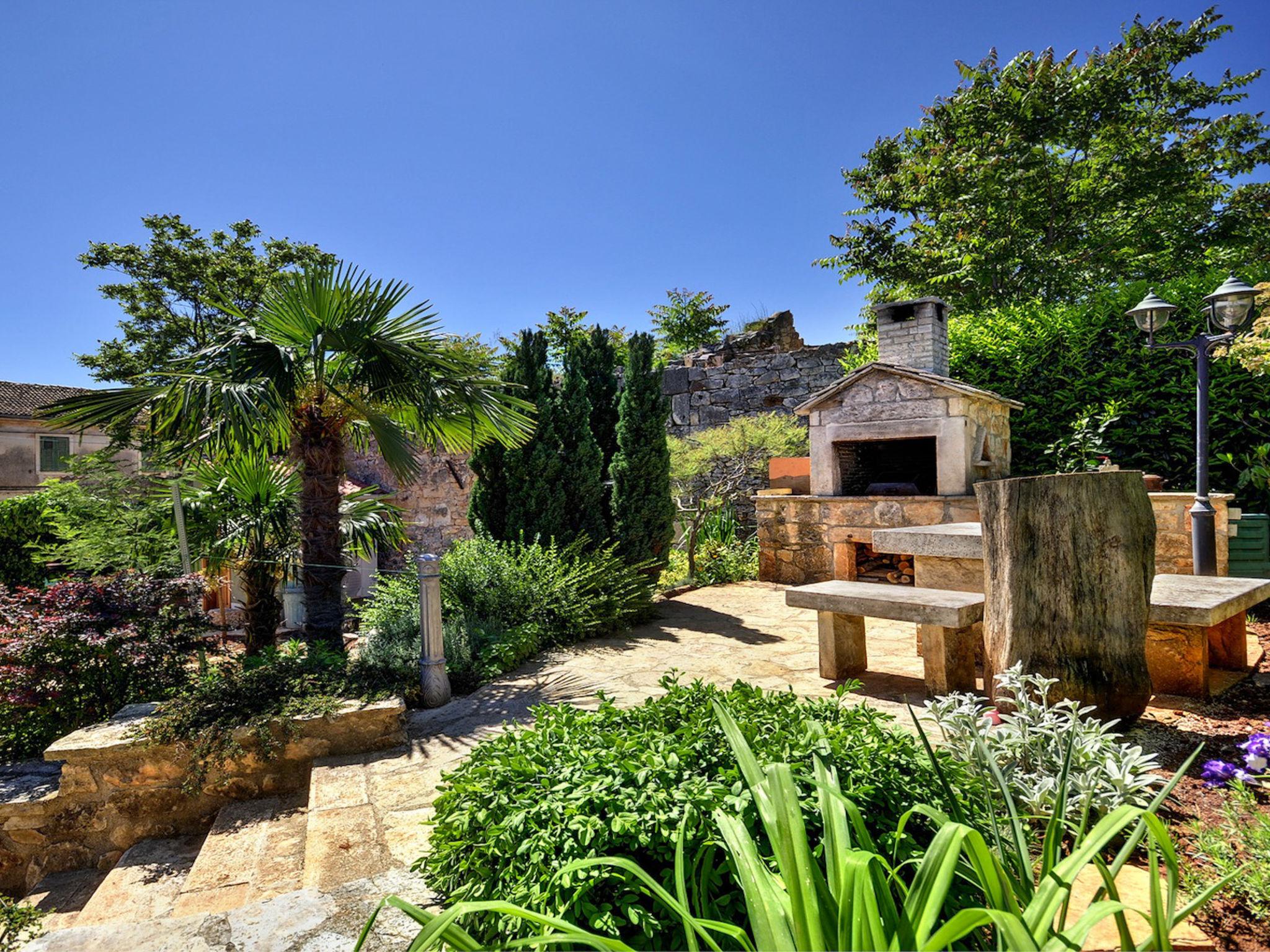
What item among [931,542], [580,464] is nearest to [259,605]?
[580,464]

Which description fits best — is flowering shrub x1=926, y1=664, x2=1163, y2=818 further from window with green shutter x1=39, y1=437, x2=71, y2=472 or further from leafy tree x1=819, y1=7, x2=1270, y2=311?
window with green shutter x1=39, y1=437, x2=71, y2=472

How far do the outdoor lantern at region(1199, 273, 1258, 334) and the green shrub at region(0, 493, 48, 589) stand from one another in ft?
42.7

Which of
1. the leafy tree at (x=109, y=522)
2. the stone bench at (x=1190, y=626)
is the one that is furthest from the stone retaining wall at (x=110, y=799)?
the stone bench at (x=1190, y=626)

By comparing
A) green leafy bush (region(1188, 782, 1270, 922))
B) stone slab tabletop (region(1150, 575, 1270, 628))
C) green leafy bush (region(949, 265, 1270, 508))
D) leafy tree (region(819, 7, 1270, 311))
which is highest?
leafy tree (region(819, 7, 1270, 311))

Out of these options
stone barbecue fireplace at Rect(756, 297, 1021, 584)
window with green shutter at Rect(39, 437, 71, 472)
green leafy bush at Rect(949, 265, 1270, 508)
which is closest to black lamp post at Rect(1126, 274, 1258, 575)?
green leafy bush at Rect(949, 265, 1270, 508)

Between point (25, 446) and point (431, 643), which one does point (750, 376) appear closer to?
point (431, 643)

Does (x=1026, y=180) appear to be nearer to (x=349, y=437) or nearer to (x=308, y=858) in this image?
(x=349, y=437)

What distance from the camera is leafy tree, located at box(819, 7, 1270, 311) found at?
9664mm

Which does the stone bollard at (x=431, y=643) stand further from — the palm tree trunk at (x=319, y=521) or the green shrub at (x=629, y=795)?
the green shrub at (x=629, y=795)

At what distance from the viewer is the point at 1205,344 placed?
5086mm

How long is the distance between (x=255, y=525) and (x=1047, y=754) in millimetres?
5447

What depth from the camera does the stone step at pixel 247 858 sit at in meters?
2.39

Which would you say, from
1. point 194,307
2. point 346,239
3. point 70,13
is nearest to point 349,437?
point 346,239

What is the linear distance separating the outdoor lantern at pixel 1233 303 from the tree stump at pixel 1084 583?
349 cm
